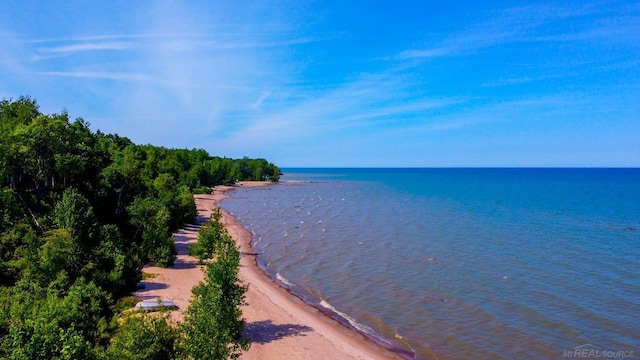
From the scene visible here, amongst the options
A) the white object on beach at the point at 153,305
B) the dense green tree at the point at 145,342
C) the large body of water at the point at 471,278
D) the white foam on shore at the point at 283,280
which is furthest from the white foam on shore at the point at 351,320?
the dense green tree at the point at 145,342

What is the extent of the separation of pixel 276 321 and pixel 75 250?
43.5 ft

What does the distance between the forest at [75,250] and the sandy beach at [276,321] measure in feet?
5.87

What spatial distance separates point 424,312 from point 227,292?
14329mm

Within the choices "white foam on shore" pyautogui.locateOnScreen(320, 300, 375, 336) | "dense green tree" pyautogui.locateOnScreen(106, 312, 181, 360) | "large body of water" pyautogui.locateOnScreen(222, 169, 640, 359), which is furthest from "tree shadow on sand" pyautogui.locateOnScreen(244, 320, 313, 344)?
"dense green tree" pyautogui.locateOnScreen(106, 312, 181, 360)

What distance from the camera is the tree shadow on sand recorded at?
2219 cm

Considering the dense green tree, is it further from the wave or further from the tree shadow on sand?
the wave

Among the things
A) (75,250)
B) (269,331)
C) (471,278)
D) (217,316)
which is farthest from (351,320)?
(75,250)

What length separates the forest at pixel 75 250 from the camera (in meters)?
14.0

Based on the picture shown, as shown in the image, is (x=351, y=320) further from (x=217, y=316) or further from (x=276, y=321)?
(x=217, y=316)

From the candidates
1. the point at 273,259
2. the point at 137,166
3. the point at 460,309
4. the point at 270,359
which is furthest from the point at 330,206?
the point at 270,359

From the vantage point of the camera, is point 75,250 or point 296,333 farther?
point 75,250

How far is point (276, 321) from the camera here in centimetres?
2486

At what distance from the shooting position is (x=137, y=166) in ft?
123

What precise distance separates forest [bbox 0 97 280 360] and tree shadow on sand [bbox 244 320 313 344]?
2.08m
